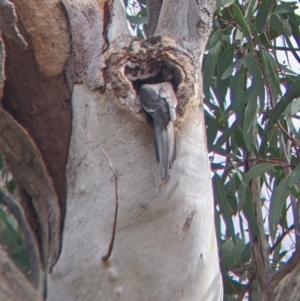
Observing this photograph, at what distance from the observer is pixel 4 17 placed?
2.79ft

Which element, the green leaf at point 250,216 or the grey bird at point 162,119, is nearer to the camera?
the grey bird at point 162,119

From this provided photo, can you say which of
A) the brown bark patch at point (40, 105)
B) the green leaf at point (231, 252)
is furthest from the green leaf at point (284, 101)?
the brown bark patch at point (40, 105)

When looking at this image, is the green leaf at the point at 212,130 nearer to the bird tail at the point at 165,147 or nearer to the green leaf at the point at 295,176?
the green leaf at the point at 295,176

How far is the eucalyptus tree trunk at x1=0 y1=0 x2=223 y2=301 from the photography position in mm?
944

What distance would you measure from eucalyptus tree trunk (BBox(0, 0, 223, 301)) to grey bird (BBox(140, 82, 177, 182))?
27mm

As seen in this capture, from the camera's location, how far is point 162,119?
924 mm

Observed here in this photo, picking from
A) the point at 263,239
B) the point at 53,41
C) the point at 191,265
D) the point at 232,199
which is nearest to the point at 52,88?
the point at 53,41

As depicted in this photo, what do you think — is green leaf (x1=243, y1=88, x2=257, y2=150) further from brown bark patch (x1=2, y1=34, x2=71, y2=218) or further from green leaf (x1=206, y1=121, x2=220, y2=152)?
brown bark patch (x1=2, y1=34, x2=71, y2=218)

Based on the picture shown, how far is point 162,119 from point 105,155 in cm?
11

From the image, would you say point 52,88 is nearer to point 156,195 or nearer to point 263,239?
point 156,195

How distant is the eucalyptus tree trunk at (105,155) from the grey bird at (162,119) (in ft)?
0.09

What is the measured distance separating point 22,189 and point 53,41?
25cm

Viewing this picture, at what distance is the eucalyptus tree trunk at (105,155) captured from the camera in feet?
3.10

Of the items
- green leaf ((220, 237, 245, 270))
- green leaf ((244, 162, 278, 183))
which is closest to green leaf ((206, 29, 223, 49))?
green leaf ((244, 162, 278, 183))
